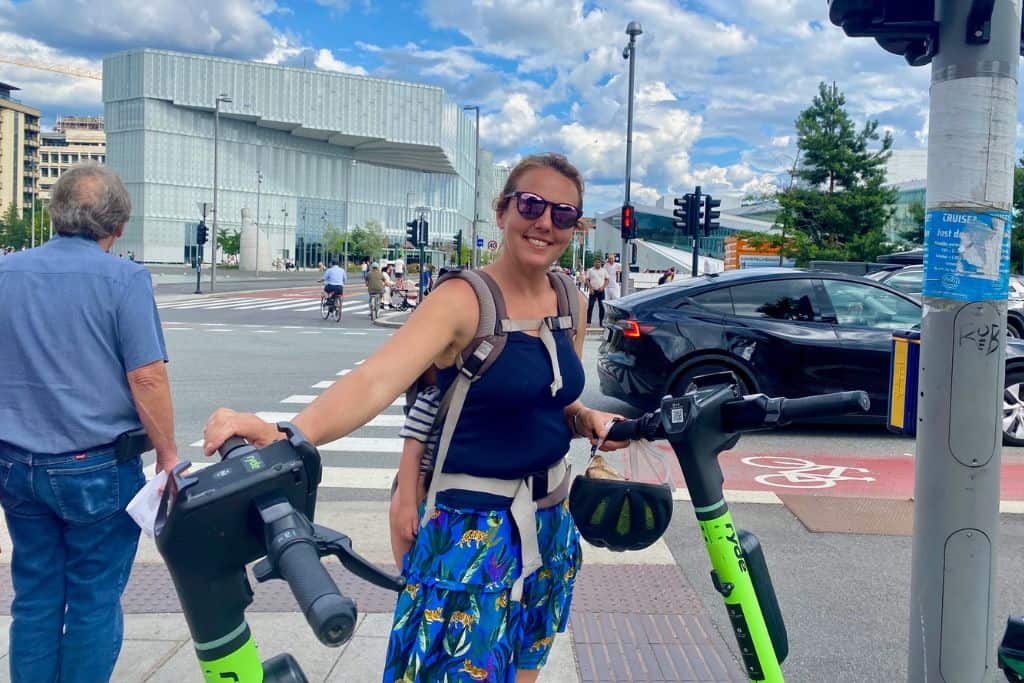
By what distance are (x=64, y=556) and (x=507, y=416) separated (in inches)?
65.4

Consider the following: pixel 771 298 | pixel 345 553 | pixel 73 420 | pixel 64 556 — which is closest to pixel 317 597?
pixel 345 553

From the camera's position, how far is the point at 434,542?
7.38ft

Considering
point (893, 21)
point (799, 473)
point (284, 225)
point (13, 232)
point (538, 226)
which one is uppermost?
point (284, 225)

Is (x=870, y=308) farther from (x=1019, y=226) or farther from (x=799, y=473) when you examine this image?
(x=1019, y=226)

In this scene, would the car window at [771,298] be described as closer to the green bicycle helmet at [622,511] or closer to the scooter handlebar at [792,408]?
the green bicycle helmet at [622,511]

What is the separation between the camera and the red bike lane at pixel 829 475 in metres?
6.88

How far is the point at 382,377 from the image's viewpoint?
1906 mm

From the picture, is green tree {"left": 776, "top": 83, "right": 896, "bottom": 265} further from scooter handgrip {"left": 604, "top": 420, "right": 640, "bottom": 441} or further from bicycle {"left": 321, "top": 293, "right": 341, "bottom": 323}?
scooter handgrip {"left": 604, "top": 420, "right": 640, "bottom": 441}

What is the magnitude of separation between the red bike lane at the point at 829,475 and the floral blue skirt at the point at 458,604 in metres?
4.18

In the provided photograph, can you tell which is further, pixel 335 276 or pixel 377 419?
pixel 335 276

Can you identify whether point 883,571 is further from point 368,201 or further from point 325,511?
point 368,201

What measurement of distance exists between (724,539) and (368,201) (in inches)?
4365

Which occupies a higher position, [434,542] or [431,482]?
[431,482]

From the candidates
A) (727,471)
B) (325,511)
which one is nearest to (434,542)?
(325,511)
